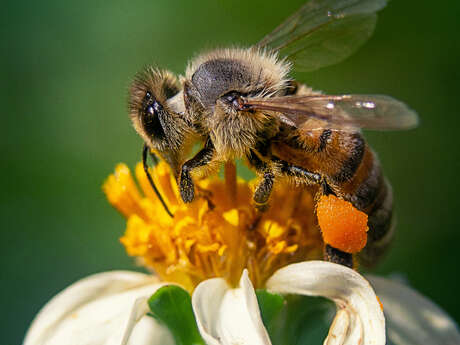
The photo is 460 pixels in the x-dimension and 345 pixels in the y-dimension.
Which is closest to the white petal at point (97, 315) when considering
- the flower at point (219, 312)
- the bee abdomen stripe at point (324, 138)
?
the flower at point (219, 312)

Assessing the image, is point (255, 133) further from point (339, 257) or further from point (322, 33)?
point (322, 33)

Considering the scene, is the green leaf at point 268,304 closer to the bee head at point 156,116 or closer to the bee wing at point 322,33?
the bee head at point 156,116

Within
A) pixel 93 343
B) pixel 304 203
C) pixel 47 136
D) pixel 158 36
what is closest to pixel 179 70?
pixel 158 36

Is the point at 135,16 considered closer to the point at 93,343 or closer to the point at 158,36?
the point at 158,36

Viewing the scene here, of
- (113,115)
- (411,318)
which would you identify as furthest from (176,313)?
(113,115)

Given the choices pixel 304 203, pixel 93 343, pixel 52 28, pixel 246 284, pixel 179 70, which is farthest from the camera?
pixel 52 28

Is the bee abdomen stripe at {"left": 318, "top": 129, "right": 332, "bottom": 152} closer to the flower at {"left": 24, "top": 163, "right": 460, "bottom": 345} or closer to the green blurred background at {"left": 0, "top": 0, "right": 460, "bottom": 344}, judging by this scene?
the flower at {"left": 24, "top": 163, "right": 460, "bottom": 345}
